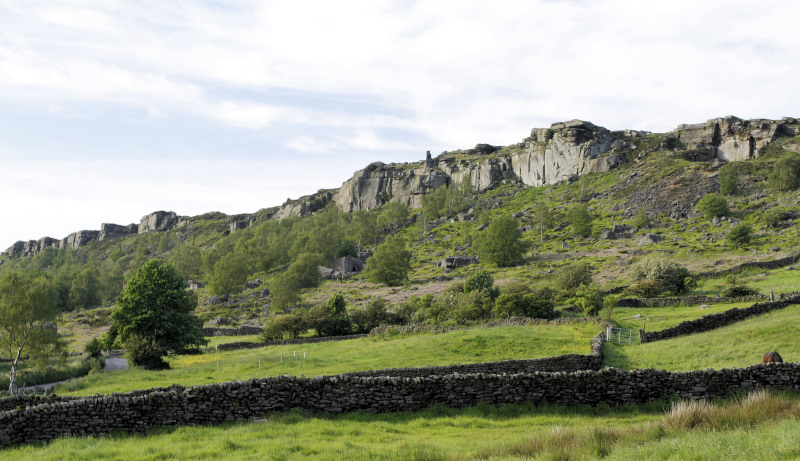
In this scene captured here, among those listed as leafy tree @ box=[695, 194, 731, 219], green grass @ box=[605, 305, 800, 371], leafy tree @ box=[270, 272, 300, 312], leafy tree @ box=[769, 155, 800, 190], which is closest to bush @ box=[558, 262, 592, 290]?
green grass @ box=[605, 305, 800, 371]

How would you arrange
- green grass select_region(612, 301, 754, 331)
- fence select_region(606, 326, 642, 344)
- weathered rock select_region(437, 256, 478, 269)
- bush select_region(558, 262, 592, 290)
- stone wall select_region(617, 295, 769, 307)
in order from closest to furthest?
fence select_region(606, 326, 642, 344)
green grass select_region(612, 301, 754, 331)
stone wall select_region(617, 295, 769, 307)
bush select_region(558, 262, 592, 290)
weathered rock select_region(437, 256, 478, 269)

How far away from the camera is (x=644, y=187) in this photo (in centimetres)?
13675

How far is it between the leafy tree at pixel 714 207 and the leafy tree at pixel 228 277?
105m

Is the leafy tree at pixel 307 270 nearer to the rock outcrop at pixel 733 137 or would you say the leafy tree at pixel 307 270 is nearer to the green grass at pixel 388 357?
the green grass at pixel 388 357

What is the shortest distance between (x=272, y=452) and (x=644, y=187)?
146802 mm

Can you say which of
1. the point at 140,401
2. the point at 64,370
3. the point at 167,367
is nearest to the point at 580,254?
the point at 167,367

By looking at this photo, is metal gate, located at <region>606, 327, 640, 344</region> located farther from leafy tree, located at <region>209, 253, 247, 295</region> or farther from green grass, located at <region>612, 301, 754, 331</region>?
leafy tree, located at <region>209, 253, 247, 295</region>

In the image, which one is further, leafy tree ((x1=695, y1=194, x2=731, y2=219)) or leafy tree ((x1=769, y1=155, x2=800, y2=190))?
leafy tree ((x1=769, y1=155, x2=800, y2=190))

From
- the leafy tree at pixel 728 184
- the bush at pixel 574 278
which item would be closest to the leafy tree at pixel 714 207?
the leafy tree at pixel 728 184

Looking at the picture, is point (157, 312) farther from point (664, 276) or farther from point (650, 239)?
point (650, 239)

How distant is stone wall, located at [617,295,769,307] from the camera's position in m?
39.8

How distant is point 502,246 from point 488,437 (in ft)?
288

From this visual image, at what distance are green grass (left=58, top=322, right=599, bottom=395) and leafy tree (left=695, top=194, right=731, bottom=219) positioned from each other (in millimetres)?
83817

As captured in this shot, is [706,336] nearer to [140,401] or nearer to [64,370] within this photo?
[140,401]
